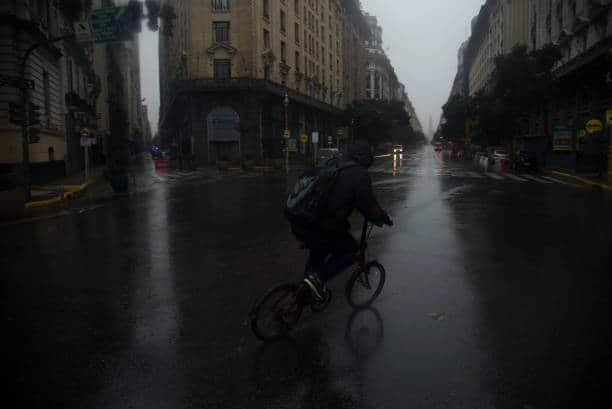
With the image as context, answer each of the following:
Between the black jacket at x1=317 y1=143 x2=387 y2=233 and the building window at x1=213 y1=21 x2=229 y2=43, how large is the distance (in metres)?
44.0

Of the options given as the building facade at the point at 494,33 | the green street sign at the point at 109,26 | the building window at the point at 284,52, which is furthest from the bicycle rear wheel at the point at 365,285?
the building window at the point at 284,52

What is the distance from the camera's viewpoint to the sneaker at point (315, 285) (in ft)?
15.3

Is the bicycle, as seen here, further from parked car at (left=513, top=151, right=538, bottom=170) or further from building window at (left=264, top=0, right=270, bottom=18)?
building window at (left=264, top=0, right=270, bottom=18)

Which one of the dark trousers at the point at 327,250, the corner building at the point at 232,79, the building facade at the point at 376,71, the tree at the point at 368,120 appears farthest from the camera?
the building facade at the point at 376,71

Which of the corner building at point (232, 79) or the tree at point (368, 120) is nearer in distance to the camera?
the corner building at point (232, 79)

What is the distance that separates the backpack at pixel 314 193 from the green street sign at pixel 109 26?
12.9m

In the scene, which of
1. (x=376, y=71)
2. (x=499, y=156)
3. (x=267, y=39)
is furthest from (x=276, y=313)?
(x=376, y=71)

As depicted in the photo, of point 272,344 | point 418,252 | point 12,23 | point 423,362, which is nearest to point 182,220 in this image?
point 418,252

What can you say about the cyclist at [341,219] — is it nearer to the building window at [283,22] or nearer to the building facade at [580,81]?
the building facade at [580,81]

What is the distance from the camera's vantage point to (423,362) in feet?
13.5

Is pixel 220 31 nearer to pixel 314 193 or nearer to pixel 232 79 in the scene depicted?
pixel 232 79

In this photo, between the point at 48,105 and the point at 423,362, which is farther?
the point at 48,105

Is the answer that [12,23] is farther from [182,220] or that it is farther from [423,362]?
[423,362]

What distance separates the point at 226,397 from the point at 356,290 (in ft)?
8.02
